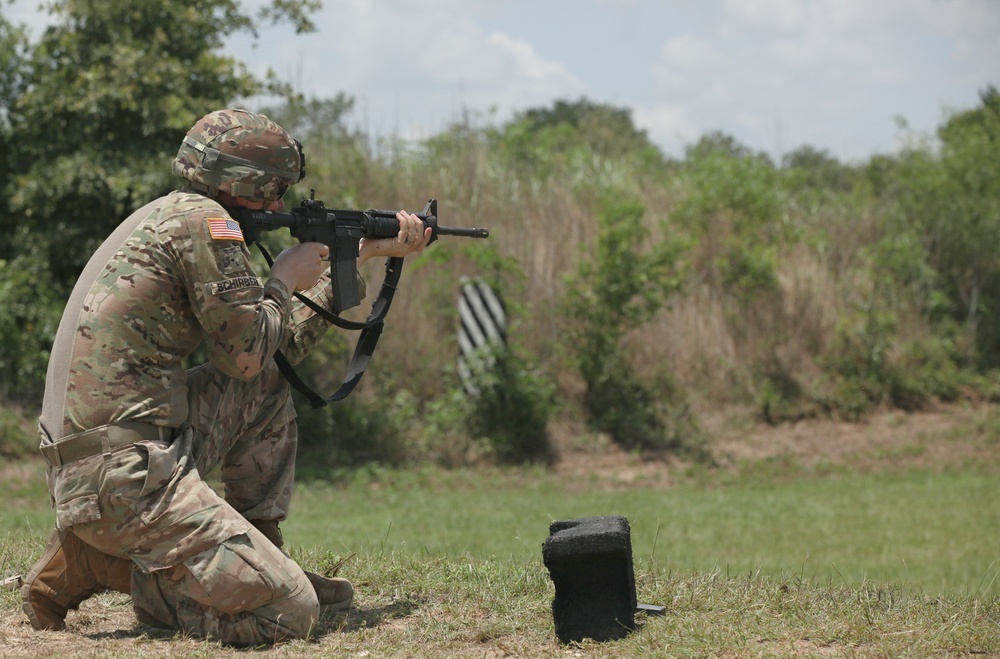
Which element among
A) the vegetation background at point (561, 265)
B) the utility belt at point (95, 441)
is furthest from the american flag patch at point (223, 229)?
the vegetation background at point (561, 265)

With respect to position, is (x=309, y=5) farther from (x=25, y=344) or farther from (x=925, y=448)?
(x=925, y=448)

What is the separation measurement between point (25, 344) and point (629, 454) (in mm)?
7145

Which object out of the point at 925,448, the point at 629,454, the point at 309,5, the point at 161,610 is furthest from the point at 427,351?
the point at 161,610

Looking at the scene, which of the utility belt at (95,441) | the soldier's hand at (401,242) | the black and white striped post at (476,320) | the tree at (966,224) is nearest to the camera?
the utility belt at (95,441)

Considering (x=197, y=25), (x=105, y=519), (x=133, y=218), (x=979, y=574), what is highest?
(x=197, y=25)

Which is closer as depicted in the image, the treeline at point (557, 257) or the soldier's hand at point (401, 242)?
the soldier's hand at point (401, 242)

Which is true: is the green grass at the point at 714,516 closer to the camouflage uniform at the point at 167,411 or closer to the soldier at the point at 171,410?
the soldier at the point at 171,410

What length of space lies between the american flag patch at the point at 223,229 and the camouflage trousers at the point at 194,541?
0.66m

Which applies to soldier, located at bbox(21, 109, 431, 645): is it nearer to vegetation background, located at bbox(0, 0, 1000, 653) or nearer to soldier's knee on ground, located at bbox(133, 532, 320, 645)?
soldier's knee on ground, located at bbox(133, 532, 320, 645)

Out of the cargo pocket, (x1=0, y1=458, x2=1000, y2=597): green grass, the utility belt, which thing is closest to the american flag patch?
the utility belt

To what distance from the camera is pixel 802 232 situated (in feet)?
58.3

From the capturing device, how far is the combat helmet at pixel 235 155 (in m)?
4.38

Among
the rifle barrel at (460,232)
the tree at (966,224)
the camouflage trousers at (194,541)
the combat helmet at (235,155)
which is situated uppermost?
the tree at (966,224)

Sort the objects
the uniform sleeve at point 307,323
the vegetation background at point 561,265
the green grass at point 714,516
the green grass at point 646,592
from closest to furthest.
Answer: the green grass at point 646,592
the uniform sleeve at point 307,323
the green grass at point 714,516
the vegetation background at point 561,265
